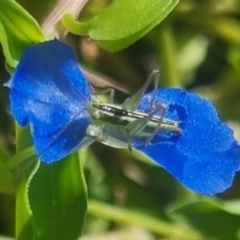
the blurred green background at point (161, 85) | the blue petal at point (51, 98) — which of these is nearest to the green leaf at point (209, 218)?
the blurred green background at point (161, 85)

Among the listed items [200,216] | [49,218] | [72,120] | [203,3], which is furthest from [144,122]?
[203,3]

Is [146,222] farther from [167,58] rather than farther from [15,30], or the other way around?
[15,30]

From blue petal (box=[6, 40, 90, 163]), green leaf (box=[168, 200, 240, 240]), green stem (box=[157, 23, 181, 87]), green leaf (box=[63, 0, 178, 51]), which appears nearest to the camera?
blue petal (box=[6, 40, 90, 163])

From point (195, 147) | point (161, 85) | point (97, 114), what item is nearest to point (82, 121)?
point (97, 114)

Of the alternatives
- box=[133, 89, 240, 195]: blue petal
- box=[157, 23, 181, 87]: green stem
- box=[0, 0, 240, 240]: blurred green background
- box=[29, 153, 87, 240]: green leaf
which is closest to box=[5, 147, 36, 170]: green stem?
box=[29, 153, 87, 240]: green leaf

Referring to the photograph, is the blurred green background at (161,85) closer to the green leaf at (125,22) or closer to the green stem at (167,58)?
the green stem at (167,58)

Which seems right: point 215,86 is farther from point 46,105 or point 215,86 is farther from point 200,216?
point 46,105

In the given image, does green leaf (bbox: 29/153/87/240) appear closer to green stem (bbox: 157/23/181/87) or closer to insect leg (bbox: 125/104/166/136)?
insect leg (bbox: 125/104/166/136)
